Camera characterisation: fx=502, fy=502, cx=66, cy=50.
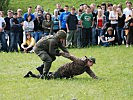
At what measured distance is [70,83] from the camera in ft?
44.5

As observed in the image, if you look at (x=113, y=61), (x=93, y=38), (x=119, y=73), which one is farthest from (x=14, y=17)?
(x=119, y=73)

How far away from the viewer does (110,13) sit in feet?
74.6

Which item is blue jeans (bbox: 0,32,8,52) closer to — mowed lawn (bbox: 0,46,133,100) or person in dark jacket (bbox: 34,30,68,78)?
mowed lawn (bbox: 0,46,133,100)

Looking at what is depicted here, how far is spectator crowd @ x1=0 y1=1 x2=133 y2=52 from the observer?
2170 cm

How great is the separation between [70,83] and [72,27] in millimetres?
8964

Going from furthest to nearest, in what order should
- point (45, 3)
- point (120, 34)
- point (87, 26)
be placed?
1. point (45, 3)
2. point (120, 34)
3. point (87, 26)

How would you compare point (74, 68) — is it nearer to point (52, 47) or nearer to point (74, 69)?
point (74, 69)

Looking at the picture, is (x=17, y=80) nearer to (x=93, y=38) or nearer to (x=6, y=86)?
(x=6, y=86)

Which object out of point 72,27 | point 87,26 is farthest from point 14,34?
point 87,26

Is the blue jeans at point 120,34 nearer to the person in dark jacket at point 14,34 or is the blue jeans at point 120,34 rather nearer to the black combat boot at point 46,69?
the person in dark jacket at point 14,34

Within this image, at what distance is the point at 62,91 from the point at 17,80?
2183 mm

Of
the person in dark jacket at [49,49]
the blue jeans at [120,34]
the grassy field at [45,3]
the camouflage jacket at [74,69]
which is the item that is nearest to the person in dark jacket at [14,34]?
the blue jeans at [120,34]

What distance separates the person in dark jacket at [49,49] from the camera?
13984 millimetres

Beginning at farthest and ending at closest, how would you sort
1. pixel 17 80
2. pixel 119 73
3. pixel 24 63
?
pixel 24 63 → pixel 119 73 → pixel 17 80
